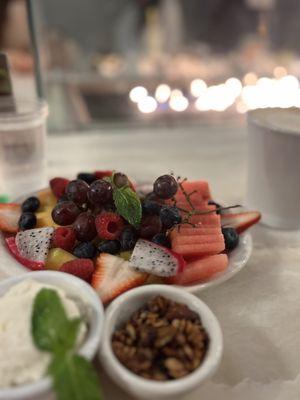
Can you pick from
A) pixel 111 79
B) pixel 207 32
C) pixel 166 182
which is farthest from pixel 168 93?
pixel 166 182

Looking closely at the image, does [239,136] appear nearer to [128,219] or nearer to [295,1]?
[128,219]

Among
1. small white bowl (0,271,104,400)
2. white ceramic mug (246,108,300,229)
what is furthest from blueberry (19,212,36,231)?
white ceramic mug (246,108,300,229)

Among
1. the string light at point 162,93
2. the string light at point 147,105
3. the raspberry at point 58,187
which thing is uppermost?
the string light at point 162,93

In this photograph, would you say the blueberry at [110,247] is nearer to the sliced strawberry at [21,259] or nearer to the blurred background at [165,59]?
the sliced strawberry at [21,259]

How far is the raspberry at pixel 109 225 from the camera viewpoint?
0.78m

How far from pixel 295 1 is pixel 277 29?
0.58ft

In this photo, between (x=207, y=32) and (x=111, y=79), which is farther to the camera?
(x=207, y=32)

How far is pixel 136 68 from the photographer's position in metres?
2.70

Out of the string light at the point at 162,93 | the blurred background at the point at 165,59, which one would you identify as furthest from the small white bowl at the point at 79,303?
the string light at the point at 162,93

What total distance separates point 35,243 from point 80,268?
0.12 meters

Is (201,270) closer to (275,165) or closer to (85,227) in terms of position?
(85,227)

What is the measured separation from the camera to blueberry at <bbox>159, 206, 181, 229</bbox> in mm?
798

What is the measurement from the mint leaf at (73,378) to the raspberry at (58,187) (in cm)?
48

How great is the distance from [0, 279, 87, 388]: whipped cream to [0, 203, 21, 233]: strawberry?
29 cm
